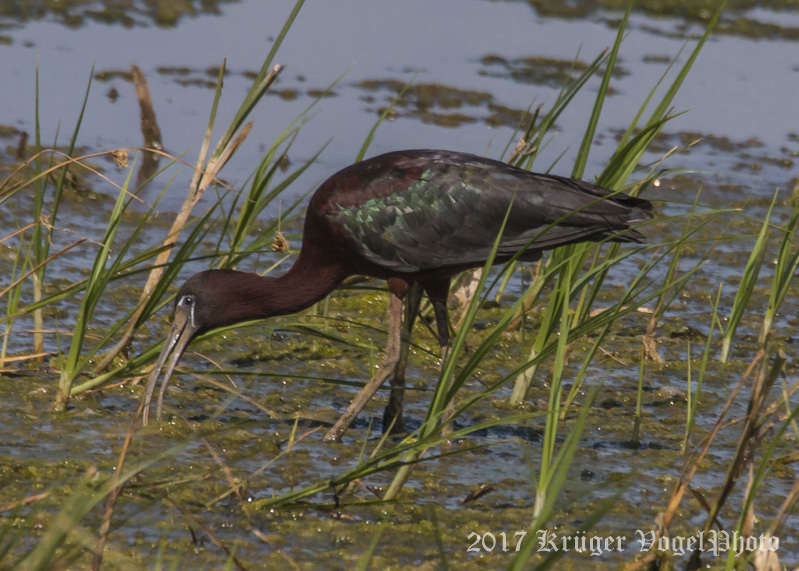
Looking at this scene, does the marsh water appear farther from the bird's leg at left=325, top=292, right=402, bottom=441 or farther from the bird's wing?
the bird's wing

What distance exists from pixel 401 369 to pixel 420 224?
0.57 meters

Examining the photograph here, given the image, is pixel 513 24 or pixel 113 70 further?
pixel 513 24

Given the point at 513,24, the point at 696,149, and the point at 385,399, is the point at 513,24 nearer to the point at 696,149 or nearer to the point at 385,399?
the point at 696,149

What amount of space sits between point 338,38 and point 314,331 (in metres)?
8.01

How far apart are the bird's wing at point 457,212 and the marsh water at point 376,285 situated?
0.40 meters

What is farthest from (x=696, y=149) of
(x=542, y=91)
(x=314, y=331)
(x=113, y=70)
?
(x=314, y=331)

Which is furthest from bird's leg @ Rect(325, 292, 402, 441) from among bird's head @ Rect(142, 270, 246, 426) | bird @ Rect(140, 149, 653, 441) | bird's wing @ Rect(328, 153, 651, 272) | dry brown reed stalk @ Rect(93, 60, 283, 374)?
dry brown reed stalk @ Rect(93, 60, 283, 374)

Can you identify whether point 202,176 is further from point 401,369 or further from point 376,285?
point 376,285

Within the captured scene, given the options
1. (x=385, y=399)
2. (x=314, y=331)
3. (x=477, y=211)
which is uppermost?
(x=477, y=211)

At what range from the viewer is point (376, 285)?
5.89 metres

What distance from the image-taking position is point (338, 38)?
11.4m

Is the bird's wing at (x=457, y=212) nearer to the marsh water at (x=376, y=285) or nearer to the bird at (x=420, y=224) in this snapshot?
the bird at (x=420, y=224)

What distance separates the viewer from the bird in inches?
161

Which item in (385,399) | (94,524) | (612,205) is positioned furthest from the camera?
(385,399)
